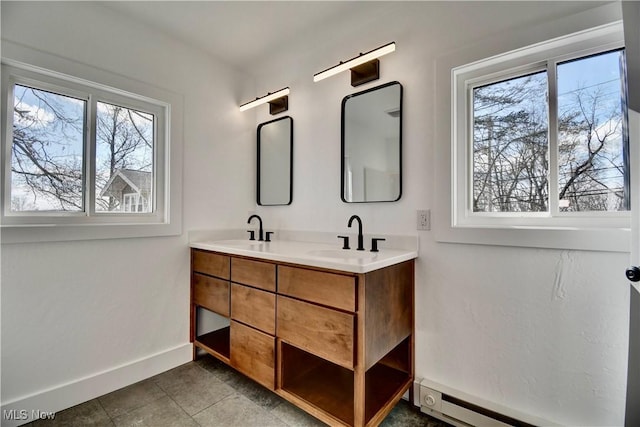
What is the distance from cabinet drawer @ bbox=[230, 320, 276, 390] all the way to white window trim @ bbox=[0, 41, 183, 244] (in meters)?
0.90

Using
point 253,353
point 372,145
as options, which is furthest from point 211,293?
point 372,145

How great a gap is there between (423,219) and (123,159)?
6.65 feet

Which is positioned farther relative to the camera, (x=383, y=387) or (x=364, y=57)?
(x=364, y=57)

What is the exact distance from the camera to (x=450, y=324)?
162 centimetres

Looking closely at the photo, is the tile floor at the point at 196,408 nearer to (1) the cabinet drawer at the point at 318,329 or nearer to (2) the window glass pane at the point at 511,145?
(1) the cabinet drawer at the point at 318,329

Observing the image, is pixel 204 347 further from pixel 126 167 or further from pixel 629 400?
pixel 629 400

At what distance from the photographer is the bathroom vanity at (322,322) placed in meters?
1.36

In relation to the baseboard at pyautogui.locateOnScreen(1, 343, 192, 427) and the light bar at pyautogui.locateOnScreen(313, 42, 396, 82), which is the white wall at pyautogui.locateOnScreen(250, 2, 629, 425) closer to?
the light bar at pyautogui.locateOnScreen(313, 42, 396, 82)

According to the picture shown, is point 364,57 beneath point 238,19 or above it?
beneath

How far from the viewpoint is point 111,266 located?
1880mm

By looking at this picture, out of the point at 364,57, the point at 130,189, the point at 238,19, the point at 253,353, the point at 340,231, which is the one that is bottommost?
the point at 253,353

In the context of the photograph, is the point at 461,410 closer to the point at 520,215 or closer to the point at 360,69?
the point at 520,215

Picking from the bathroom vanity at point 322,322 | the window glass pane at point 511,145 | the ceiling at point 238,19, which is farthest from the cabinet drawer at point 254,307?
the ceiling at point 238,19

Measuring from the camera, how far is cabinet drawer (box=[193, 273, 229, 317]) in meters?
1.98
